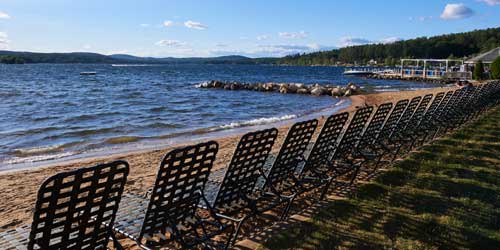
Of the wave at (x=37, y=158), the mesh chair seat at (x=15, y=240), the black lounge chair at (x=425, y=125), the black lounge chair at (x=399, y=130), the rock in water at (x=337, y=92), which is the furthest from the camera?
the rock in water at (x=337, y=92)

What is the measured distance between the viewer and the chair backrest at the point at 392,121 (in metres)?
7.64

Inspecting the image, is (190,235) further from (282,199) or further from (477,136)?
(477,136)

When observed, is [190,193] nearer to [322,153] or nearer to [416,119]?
[322,153]

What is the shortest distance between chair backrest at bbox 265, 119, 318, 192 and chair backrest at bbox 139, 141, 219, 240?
47.4 inches

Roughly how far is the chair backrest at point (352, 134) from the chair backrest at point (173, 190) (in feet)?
9.27

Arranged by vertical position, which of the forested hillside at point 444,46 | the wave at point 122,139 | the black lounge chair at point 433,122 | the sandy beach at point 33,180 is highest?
the forested hillside at point 444,46

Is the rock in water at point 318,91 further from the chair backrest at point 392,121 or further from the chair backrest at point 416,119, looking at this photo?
the chair backrest at point 392,121

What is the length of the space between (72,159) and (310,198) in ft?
25.5

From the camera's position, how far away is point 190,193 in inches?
163

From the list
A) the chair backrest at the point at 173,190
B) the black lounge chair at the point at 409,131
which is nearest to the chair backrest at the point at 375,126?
the black lounge chair at the point at 409,131

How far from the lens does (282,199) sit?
17.2 feet

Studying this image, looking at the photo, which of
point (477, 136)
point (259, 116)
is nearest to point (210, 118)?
point (259, 116)

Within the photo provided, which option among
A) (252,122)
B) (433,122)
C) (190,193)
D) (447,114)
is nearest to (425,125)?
(433,122)

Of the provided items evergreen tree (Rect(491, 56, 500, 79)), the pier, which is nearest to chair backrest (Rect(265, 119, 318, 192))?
evergreen tree (Rect(491, 56, 500, 79))
